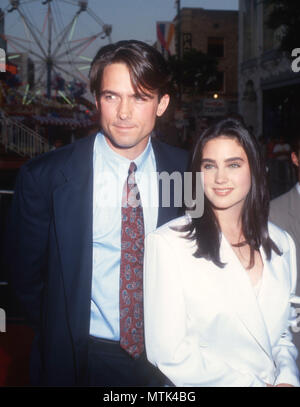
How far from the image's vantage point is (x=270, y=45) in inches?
854

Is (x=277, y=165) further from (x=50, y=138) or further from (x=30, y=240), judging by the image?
(x=50, y=138)

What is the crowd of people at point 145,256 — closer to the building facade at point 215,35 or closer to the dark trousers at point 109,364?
the dark trousers at point 109,364

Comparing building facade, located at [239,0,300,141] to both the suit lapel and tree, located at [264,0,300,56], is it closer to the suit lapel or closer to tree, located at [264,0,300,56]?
tree, located at [264,0,300,56]

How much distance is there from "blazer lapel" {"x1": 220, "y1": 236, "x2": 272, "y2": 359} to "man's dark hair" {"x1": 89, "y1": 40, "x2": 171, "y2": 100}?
3.20 feet

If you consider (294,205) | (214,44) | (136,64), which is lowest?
(294,205)

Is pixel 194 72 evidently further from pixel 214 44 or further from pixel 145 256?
pixel 145 256

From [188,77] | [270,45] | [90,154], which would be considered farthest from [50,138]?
[90,154]

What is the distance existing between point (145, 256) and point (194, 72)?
23465 mm

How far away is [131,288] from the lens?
2146 millimetres

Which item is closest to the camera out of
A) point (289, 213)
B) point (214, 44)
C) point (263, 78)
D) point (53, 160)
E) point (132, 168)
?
point (53, 160)

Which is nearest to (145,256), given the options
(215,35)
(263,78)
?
(263,78)

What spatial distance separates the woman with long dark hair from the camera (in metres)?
1.79

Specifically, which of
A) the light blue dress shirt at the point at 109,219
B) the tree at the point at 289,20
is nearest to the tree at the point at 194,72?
the tree at the point at 289,20

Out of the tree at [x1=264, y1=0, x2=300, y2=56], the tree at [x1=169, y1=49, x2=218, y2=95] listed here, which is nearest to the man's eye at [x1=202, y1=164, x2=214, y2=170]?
the tree at [x1=264, y1=0, x2=300, y2=56]
